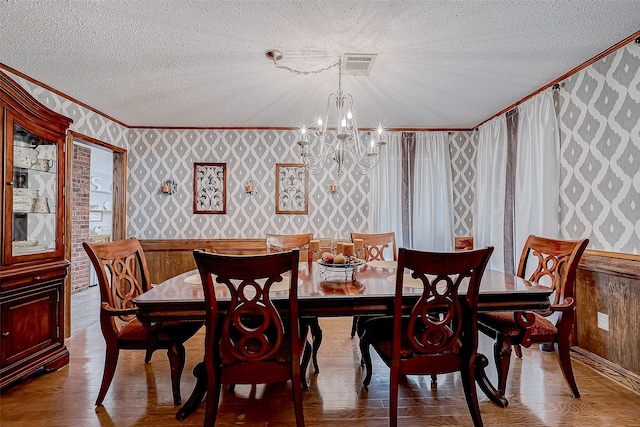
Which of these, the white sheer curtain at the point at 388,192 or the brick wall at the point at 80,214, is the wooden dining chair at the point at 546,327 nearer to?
the white sheer curtain at the point at 388,192

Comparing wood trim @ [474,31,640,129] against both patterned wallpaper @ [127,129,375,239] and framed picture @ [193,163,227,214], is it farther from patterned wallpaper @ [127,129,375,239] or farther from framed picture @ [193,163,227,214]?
framed picture @ [193,163,227,214]

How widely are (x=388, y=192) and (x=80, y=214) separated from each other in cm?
446

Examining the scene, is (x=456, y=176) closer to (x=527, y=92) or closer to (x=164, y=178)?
(x=527, y=92)

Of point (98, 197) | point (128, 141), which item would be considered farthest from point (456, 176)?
point (98, 197)

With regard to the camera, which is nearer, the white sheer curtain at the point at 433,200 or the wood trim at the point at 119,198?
the wood trim at the point at 119,198

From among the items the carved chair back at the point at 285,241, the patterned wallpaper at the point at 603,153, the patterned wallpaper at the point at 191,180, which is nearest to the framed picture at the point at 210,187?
the patterned wallpaper at the point at 191,180

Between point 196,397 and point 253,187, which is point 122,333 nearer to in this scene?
point 196,397

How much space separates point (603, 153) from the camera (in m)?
2.40

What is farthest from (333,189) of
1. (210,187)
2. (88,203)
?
(88,203)

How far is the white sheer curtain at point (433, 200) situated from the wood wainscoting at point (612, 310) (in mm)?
1735

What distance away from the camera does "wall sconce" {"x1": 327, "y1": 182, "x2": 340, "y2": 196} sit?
4207 mm

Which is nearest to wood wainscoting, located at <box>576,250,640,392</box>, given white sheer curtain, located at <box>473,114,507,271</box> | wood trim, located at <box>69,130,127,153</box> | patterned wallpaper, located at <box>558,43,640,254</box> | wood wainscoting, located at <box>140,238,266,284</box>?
patterned wallpaper, located at <box>558,43,640,254</box>

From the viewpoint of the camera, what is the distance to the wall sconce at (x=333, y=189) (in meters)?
4.21

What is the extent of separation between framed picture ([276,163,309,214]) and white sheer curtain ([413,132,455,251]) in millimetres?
1478
